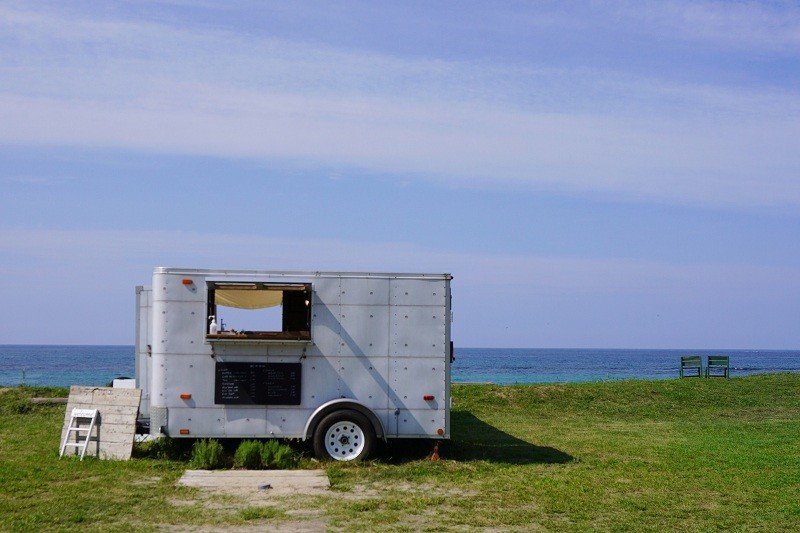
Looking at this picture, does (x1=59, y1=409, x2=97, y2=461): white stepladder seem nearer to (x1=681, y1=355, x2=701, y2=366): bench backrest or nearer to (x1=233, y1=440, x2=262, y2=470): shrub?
(x1=233, y1=440, x2=262, y2=470): shrub

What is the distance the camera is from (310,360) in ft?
43.5

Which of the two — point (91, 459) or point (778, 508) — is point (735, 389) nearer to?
point (778, 508)

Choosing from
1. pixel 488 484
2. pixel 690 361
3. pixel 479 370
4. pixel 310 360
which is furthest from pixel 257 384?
pixel 479 370

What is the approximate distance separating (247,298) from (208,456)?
2.28m

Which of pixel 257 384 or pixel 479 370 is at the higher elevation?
pixel 257 384

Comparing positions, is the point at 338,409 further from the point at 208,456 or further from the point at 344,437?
the point at 208,456

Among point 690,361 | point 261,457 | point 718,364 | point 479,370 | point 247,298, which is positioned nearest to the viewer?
point 261,457

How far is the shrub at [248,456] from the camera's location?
12.7m

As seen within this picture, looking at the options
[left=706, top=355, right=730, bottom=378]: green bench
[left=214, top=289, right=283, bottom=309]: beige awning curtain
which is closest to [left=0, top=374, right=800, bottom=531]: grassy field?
[left=214, top=289, right=283, bottom=309]: beige awning curtain

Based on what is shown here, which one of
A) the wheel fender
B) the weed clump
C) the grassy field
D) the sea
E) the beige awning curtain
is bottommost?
the sea

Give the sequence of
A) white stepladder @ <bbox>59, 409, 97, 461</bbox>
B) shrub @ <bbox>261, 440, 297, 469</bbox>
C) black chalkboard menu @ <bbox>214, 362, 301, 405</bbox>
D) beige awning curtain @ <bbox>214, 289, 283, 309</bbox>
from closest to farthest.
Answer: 1. shrub @ <bbox>261, 440, 297, 469</bbox>
2. black chalkboard menu @ <bbox>214, 362, 301, 405</bbox>
3. beige awning curtain @ <bbox>214, 289, 283, 309</bbox>
4. white stepladder @ <bbox>59, 409, 97, 461</bbox>

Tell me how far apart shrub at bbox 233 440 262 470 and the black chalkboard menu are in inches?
25.1

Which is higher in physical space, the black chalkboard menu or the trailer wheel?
the black chalkboard menu

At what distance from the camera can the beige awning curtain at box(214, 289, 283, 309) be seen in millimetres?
13234
